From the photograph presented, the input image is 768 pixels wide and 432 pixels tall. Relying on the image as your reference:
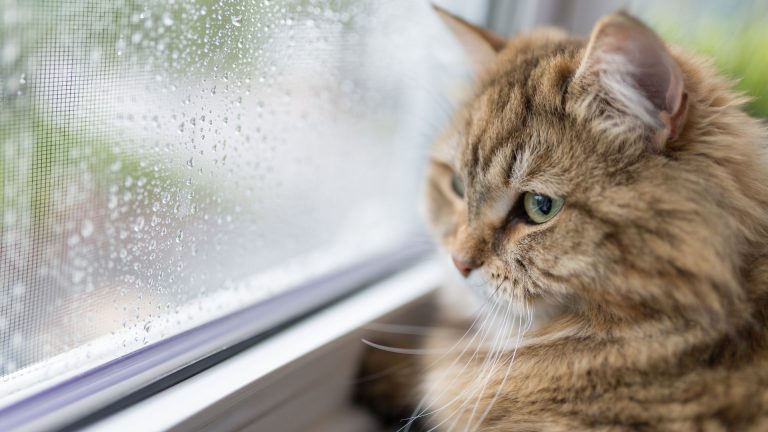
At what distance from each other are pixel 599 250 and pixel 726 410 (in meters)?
0.24

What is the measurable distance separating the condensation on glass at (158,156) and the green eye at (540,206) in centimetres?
43

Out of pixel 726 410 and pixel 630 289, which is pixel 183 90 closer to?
pixel 630 289

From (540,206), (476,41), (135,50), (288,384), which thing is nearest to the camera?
(135,50)

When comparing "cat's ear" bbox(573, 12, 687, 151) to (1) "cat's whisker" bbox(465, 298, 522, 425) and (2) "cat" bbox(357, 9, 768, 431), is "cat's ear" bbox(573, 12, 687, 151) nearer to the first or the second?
(2) "cat" bbox(357, 9, 768, 431)

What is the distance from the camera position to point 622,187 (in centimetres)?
75

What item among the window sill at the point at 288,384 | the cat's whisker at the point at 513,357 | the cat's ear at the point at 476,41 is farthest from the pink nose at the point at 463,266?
the cat's ear at the point at 476,41

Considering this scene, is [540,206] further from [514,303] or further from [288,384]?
[288,384]

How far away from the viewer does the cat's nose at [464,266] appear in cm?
89

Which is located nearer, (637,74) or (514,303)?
(637,74)

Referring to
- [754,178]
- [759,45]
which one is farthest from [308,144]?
[759,45]

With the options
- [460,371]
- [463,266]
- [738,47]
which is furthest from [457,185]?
[738,47]

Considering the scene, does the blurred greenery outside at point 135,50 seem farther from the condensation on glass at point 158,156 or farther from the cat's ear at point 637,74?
the cat's ear at point 637,74

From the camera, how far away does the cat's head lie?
729 mm

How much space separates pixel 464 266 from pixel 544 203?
158 millimetres
